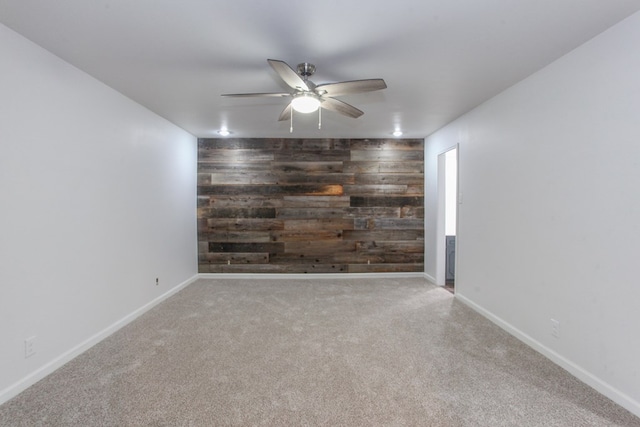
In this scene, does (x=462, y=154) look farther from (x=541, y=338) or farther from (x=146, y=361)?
(x=146, y=361)

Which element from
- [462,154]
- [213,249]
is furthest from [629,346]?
[213,249]

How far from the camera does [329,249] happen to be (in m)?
5.05

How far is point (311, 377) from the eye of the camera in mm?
2109

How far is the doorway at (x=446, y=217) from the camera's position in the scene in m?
4.51

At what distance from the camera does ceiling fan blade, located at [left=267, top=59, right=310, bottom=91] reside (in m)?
1.82

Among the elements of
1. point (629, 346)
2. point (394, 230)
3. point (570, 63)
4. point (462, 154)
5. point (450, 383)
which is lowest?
point (450, 383)

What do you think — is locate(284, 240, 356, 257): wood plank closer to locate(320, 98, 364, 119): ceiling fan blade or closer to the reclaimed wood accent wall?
the reclaimed wood accent wall

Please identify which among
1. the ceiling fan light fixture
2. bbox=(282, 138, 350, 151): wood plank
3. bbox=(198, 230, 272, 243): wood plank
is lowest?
bbox=(198, 230, 272, 243): wood plank

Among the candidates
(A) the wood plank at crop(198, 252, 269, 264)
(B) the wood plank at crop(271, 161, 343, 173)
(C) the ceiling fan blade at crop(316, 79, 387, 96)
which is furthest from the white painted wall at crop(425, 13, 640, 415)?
(A) the wood plank at crop(198, 252, 269, 264)

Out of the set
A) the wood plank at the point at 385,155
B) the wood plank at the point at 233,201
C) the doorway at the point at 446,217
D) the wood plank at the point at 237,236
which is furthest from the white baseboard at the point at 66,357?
the doorway at the point at 446,217

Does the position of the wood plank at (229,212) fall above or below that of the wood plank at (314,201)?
below

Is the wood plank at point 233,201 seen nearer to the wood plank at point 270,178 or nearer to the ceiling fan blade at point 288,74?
the wood plank at point 270,178

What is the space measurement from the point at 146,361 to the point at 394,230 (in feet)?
12.9

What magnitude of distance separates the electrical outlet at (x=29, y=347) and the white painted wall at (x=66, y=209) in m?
0.03
